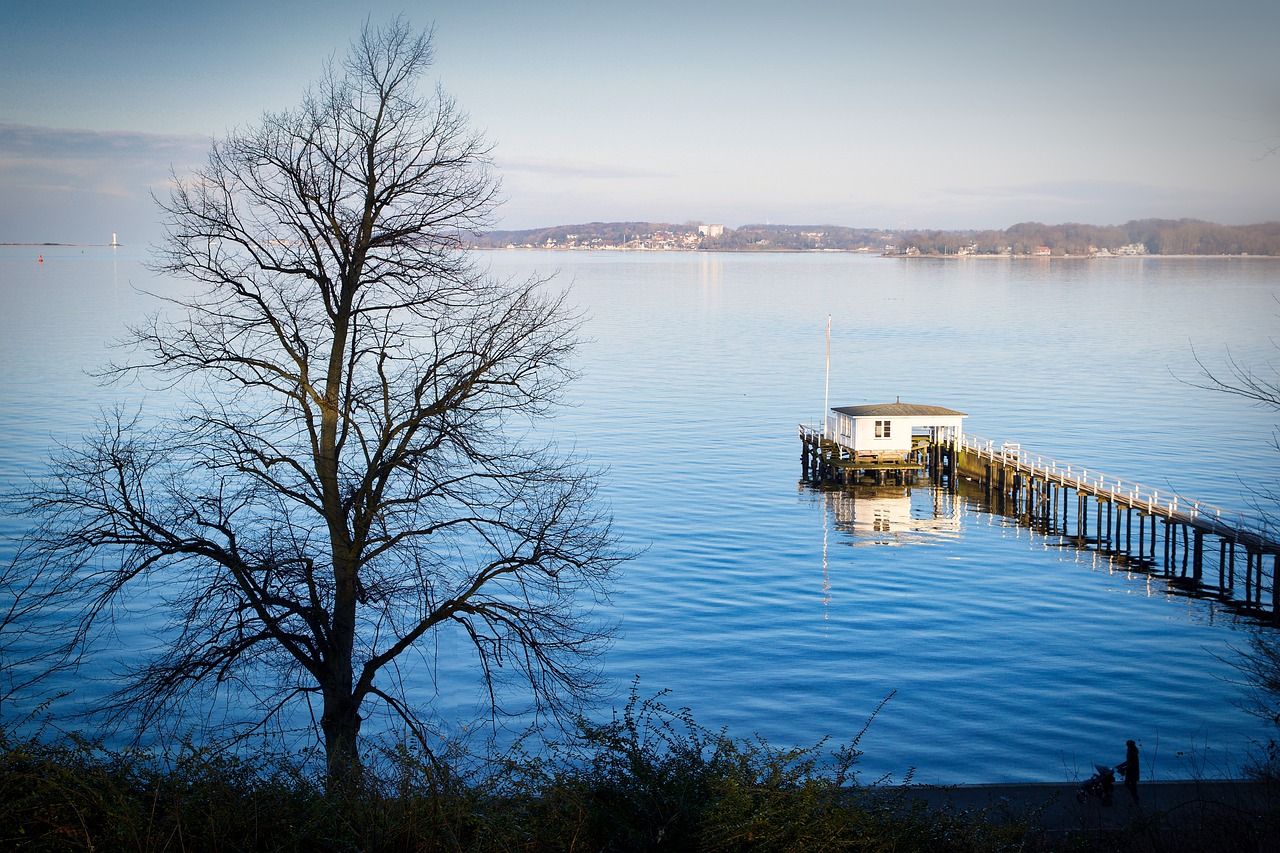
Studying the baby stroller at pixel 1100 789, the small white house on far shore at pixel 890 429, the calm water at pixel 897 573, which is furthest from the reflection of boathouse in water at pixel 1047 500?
the baby stroller at pixel 1100 789

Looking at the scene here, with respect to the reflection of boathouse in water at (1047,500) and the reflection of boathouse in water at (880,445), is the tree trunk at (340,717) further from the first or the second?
the reflection of boathouse in water at (880,445)

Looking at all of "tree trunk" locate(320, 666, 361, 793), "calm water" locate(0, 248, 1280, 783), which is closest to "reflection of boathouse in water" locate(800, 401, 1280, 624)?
"calm water" locate(0, 248, 1280, 783)

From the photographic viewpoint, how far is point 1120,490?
166 feet

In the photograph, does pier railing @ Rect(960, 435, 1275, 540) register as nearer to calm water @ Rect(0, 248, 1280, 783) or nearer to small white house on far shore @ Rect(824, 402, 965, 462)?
small white house on far shore @ Rect(824, 402, 965, 462)

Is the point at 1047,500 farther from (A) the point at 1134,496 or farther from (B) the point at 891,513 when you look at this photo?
(B) the point at 891,513

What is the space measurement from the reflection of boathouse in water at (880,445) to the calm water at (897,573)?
246 cm

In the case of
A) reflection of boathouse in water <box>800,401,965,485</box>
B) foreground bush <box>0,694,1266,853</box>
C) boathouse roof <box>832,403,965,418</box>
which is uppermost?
foreground bush <box>0,694,1266,853</box>

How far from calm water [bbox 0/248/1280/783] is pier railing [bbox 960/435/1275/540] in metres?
2.72

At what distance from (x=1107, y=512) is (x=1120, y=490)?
4.17ft

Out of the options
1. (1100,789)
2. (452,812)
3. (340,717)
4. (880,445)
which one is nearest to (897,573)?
(880,445)

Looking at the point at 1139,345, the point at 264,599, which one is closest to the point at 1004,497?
the point at 264,599

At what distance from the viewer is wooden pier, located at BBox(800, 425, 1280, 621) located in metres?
43.4

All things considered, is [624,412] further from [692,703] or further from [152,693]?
[152,693]

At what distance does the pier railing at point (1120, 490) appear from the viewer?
44.8 m
